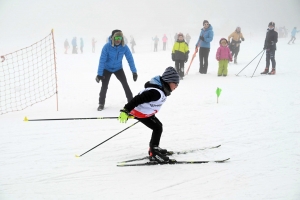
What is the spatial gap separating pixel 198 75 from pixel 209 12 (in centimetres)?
7925

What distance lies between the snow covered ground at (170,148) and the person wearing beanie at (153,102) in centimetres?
29

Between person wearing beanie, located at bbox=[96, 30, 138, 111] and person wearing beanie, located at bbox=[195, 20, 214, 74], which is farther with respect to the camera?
person wearing beanie, located at bbox=[195, 20, 214, 74]

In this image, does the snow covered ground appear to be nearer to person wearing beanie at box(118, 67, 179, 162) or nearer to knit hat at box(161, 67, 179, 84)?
person wearing beanie at box(118, 67, 179, 162)

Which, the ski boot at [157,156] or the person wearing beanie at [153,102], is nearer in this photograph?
the person wearing beanie at [153,102]

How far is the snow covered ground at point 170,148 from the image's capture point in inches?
123

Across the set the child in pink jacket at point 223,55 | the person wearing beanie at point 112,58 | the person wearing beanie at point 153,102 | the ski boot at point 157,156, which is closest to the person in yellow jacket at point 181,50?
the child in pink jacket at point 223,55

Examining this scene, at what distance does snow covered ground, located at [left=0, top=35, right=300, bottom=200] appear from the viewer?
3.14m

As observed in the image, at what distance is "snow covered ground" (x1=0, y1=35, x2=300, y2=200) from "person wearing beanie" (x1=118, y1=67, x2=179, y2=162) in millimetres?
291

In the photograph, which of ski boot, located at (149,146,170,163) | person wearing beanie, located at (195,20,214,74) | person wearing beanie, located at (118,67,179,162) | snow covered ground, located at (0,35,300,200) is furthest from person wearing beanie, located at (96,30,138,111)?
person wearing beanie, located at (195,20,214,74)

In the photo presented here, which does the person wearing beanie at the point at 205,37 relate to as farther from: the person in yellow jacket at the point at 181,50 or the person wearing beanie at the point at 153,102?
the person wearing beanie at the point at 153,102

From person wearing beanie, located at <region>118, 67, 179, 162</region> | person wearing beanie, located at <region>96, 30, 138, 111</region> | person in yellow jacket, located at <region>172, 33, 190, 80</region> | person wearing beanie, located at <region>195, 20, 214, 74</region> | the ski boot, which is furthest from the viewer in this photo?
person wearing beanie, located at <region>195, 20, 214, 74</region>

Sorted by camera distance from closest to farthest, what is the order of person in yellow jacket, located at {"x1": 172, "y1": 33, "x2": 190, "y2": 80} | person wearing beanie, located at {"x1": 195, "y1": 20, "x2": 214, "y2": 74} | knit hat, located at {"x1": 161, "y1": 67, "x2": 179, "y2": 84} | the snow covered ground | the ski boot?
the snow covered ground
knit hat, located at {"x1": 161, "y1": 67, "x2": 179, "y2": 84}
the ski boot
person in yellow jacket, located at {"x1": 172, "y1": 33, "x2": 190, "y2": 80}
person wearing beanie, located at {"x1": 195, "y1": 20, "x2": 214, "y2": 74}

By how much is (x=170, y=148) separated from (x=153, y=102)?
3.94ft

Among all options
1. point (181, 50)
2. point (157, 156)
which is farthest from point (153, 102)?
point (181, 50)
